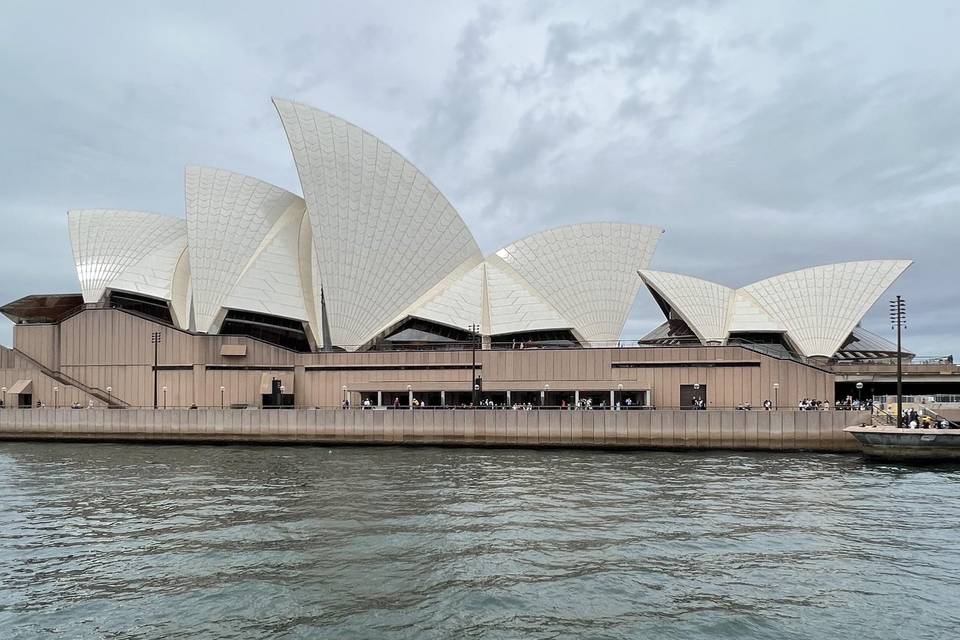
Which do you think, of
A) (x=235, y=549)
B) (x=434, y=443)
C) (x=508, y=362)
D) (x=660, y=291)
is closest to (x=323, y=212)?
(x=508, y=362)

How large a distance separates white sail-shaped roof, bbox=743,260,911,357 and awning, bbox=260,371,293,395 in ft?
94.5

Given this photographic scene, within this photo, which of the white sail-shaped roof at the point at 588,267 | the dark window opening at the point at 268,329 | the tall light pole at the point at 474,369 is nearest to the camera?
the tall light pole at the point at 474,369

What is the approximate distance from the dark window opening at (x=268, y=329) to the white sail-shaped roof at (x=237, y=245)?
1.21 meters

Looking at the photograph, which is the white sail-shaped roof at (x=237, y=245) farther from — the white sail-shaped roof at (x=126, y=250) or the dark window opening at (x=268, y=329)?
the white sail-shaped roof at (x=126, y=250)

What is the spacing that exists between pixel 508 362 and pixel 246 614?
28.5m

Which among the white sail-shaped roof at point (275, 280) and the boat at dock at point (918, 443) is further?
the white sail-shaped roof at point (275, 280)

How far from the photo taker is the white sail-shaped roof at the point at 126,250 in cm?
4125

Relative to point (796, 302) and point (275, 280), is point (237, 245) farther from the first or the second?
point (796, 302)

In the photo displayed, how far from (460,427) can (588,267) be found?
17073mm

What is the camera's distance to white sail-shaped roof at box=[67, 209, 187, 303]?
4125 centimetres

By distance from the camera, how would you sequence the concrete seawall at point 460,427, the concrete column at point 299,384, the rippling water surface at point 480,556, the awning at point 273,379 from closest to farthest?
1. the rippling water surface at point 480,556
2. the concrete seawall at point 460,427
3. the awning at point 273,379
4. the concrete column at point 299,384

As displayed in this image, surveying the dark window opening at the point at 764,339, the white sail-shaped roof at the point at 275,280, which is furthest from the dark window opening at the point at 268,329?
the dark window opening at the point at 764,339

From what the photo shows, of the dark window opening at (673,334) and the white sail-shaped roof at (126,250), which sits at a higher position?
the white sail-shaped roof at (126,250)

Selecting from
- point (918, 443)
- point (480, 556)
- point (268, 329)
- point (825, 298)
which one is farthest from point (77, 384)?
point (825, 298)
